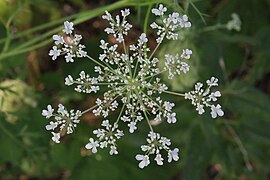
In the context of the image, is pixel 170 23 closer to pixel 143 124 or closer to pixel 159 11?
pixel 159 11

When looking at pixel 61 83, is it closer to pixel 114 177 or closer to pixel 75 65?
pixel 75 65

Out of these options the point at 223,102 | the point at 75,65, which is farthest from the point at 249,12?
the point at 75,65

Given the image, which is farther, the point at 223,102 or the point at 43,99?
the point at 43,99

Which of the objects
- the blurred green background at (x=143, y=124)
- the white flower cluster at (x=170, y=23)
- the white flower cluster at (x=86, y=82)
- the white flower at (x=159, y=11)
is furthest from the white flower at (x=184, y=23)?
the blurred green background at (x=143, y=124)

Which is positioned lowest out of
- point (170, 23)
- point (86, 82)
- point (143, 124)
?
point (86, 82)

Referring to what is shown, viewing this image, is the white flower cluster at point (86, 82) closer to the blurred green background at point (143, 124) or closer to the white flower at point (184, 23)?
the white flower at point (184, 23)

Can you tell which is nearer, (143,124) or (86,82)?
(86,82)

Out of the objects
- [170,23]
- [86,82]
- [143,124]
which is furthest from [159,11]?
[143,124]

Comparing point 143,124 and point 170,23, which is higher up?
point 143,124
